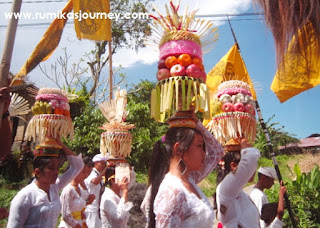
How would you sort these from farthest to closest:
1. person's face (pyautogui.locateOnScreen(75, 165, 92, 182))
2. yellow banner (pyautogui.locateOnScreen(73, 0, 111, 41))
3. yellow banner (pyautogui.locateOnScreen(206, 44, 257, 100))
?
yellow banner (pyautogui.locateOnScreen(73, 0, 111, 41)), person's face (pyautogui.locateOnScreen(75, 165, 92, 182)), yellow banner (pyautogui.locateOnScreen(206, 44, 257, 100))

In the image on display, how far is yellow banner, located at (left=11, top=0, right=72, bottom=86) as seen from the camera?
171 inches

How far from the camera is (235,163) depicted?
10.1 feet

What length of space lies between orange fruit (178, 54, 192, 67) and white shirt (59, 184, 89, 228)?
2500mm

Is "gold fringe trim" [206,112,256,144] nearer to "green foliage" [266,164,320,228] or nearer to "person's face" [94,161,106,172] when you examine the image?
"person's face" [94,161,106,172]

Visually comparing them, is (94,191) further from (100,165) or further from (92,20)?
(92,20)

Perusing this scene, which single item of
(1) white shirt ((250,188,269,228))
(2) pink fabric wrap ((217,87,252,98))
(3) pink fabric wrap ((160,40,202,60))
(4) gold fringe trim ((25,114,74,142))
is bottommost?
(1) white shirt ((250,188,269,228))

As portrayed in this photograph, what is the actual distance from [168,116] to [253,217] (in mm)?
1321

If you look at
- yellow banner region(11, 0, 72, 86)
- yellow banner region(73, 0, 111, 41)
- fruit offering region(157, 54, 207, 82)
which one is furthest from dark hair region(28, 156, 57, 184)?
yellow banner region(73, 0, 111, 41)

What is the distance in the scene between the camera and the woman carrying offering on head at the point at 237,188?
2557 millimetres

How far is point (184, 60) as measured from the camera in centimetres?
233

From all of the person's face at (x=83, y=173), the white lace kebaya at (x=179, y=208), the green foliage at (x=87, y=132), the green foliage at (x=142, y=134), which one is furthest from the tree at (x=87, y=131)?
the white lace kebaya at (x=179, y=208)

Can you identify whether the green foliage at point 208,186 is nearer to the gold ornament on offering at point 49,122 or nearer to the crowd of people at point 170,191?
the crowd of people at point 170,191

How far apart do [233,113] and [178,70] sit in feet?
2.19

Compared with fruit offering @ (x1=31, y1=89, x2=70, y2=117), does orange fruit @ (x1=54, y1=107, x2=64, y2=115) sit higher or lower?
lower
